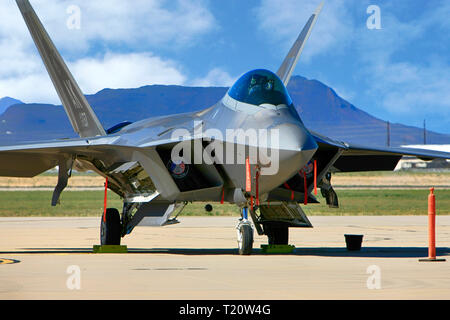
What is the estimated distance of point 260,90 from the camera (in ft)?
41.7

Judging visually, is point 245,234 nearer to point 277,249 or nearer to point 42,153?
point 277,249

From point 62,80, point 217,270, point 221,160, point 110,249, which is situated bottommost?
point 217,270

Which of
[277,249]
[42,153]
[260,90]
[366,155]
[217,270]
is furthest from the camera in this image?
[366,155]

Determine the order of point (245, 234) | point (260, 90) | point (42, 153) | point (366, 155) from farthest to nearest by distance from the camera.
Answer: point (366, 155)
point (42, 153)
point (260, 90)
point (245, 234)

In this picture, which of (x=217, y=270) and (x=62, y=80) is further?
(x=62, y=80)

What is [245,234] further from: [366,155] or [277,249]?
[366,155]

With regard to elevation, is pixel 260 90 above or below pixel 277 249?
above

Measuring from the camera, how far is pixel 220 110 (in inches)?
522

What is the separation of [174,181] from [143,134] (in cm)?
129

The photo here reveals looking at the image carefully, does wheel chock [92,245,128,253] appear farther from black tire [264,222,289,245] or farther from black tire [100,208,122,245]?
black tire [264,222,289,245]

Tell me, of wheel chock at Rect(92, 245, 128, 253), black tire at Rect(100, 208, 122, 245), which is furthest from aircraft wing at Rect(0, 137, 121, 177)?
wheel chock at Rect(92, 245, 128, 253)

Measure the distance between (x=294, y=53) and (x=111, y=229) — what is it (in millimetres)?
6620

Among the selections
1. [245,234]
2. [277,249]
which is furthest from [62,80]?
[245,234]

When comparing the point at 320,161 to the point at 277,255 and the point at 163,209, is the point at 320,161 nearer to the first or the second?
the point at 277,255
